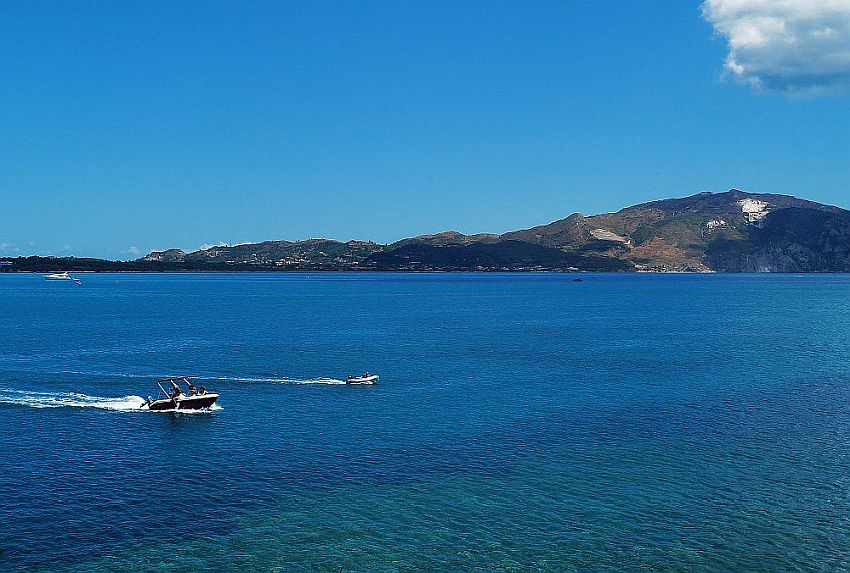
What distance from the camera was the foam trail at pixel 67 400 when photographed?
254 ft

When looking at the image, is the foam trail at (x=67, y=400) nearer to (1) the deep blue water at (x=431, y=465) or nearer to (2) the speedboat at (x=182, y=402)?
(1) the deep blue water at (x=431, y=465)

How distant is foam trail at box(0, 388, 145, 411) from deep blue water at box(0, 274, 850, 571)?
0.41m

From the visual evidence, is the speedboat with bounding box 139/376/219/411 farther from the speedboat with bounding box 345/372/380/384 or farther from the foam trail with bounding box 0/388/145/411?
the speedboat with bounding box 345/372/380/384

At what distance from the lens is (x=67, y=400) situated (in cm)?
7994

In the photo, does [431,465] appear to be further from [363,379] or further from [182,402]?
[363,379]

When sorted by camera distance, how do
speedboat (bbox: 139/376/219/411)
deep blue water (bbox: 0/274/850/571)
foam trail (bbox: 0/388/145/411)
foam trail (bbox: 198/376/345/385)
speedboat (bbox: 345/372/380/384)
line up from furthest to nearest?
foam trail (bbox: 198/376/345/385)
speedboat (bbox: 345/372/380/384)
foam trail (bbox: 0/388/145/411)
speedboat (bbox: 139/376/219/411)
deep blue water (bbox: 0/274/850/571)

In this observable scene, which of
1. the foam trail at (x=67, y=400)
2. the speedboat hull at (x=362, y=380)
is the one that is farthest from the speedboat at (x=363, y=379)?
the foam trail at (x=67, y=400)

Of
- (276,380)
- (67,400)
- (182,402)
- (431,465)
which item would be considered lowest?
(431,465)

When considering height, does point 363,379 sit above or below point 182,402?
below

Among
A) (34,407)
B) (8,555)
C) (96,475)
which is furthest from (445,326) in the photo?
(8,555)

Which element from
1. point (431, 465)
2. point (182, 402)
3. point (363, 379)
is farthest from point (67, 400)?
point (431, 465)

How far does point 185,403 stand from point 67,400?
15.7m

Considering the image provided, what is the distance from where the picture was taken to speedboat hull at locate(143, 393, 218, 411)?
76312mm

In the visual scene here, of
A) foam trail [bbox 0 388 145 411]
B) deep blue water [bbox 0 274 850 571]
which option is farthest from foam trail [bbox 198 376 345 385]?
foam trail [bbox 0 388 145 411]
